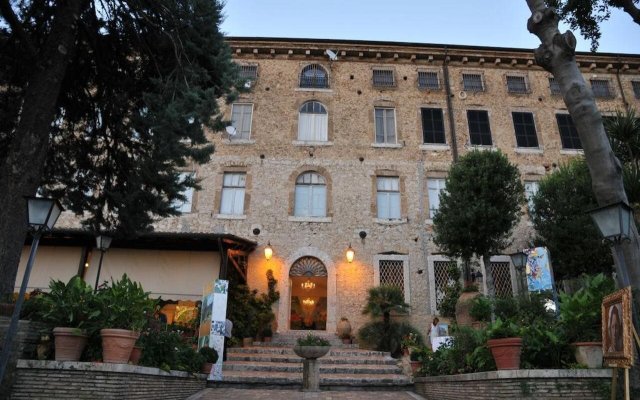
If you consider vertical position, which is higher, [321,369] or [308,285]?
[308,285]

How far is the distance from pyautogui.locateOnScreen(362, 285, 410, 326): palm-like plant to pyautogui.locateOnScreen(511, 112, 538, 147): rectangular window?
26.0 feet

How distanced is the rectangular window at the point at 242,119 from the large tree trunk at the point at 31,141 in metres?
8.92

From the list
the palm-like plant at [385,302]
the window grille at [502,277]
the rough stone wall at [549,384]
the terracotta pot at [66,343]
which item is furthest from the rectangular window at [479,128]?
the terracotta pot at [66,343]

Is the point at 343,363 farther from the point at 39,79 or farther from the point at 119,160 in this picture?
the point at 39,79

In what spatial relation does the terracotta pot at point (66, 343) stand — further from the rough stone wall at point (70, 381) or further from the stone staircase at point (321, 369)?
the stone staircase at point (321, 369)

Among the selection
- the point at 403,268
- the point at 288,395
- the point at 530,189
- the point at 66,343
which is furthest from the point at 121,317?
the point at 530,189

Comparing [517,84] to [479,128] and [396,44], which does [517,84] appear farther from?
[396,44]

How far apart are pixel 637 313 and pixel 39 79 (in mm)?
9328

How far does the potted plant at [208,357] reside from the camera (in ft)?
29.5

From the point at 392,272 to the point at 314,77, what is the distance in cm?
846

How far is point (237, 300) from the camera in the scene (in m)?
13.2

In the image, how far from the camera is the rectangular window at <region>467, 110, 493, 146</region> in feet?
54.9

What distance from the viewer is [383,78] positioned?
58.6 feet

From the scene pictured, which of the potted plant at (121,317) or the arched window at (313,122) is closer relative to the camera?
the potted plant at (121,317)
